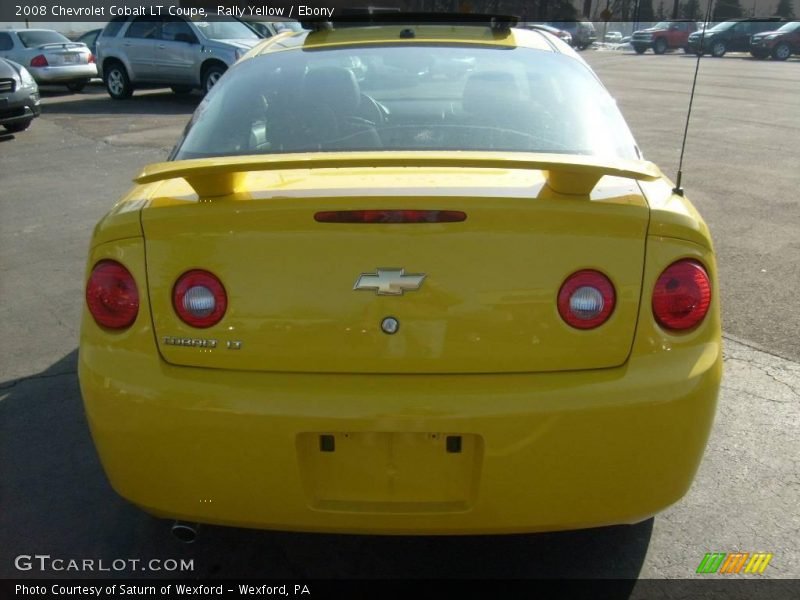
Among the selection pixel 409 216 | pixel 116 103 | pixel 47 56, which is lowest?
pixel 116 103

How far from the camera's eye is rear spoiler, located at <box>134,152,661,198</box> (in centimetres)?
219

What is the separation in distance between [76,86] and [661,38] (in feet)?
102

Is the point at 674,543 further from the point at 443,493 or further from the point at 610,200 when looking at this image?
the point at 610,200

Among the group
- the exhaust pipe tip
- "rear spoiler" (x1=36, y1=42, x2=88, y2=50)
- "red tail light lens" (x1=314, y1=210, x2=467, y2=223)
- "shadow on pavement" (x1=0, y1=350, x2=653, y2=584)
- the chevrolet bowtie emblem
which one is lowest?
"shadow on pavement" (x1=0, y1=350, x2=653, y2=584)

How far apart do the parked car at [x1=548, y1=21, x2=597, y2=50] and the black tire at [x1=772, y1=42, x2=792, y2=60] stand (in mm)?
10851

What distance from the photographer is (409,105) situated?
10.6ft

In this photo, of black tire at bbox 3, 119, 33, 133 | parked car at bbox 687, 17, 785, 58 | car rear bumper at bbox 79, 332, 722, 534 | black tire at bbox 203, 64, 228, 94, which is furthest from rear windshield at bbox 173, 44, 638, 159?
parked car at bbox 687, 17, 785, 58

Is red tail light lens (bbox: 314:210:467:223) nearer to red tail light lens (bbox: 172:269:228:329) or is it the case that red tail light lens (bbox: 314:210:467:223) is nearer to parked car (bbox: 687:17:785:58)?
red tail light lens (bbox: 172:269:228:329)

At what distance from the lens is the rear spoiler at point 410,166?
2.19 meters

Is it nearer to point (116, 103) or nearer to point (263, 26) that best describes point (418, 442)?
point (263, 26)

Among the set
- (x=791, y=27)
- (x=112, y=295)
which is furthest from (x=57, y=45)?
(x=791, y=27)

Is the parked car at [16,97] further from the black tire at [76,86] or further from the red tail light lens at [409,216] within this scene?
the red tail light lens at [409,216]

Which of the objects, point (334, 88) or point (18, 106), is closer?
point (334, 88)

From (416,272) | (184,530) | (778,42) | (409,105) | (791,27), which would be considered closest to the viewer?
(416,272)
